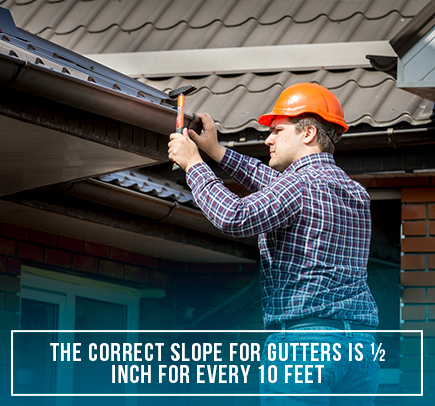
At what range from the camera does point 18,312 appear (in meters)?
4.53

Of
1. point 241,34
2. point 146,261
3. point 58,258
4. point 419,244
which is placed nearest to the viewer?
point 419,244

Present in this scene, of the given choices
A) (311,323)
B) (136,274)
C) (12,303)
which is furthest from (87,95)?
(136,274)

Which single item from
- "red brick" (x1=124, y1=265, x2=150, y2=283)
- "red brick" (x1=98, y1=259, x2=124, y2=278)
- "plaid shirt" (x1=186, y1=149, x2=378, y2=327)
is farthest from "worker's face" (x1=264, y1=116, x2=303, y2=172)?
"red brick" (x1=124, y1=265, x2=150, y2=283)

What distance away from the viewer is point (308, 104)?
2.75 metres

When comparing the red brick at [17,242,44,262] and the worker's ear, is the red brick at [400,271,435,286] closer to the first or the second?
the worker's ear

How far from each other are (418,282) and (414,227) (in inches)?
13.5

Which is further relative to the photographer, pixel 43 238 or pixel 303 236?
pixel 43 238

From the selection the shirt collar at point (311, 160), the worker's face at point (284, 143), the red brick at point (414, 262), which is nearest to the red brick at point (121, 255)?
the red brick at point (414, 262)

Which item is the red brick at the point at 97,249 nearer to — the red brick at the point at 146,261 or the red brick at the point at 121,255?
the red brick at the point at 121,255

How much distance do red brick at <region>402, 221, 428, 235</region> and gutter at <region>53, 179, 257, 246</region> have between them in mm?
1264

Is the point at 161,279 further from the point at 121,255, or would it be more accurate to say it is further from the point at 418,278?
the point at 418,278

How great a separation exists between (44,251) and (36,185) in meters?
1.24

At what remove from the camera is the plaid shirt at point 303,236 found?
2453 mm

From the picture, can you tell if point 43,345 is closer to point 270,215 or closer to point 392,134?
point 392,134
